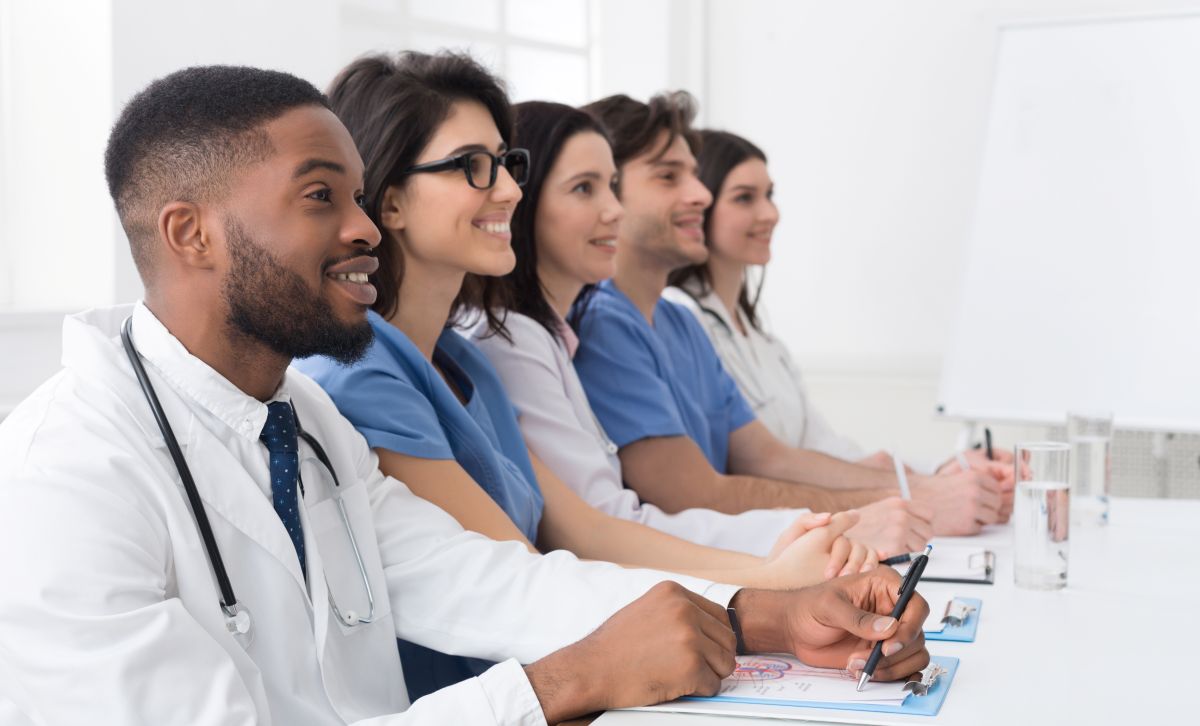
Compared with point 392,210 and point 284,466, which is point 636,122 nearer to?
point 392,210

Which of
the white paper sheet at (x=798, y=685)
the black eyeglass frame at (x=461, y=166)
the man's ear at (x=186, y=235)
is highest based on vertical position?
the black eyeglass frame at (x=461, y=166)

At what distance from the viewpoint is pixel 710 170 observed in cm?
322

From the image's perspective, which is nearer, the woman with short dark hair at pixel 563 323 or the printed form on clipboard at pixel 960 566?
the printed form on clipboard at pixel 960 566

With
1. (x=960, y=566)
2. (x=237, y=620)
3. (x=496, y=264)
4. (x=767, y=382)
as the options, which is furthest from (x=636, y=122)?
(x=237, y=620)

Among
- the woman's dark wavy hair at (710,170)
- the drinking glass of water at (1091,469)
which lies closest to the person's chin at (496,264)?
the drinking glass of water at (1091,469)

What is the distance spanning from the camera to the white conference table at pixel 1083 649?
3.67ft

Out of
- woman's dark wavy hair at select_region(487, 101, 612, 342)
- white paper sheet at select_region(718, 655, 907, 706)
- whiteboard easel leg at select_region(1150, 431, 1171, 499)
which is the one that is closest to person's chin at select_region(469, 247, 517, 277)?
woman's dark wavy hair at select_region(487, 101, 612, 342)

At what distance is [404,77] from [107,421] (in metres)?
0.85

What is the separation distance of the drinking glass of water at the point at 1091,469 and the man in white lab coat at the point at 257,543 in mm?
1081

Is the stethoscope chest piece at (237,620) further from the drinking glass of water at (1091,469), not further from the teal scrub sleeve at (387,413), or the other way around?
the drinking glass of water at (1091,469)

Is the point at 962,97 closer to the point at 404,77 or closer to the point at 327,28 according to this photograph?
the point at 327,28

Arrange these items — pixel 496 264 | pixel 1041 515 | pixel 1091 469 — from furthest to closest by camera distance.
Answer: pixel 1091 469 < pixel 496 264 < pixel 1041 515

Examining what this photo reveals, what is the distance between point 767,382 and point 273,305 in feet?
6.90

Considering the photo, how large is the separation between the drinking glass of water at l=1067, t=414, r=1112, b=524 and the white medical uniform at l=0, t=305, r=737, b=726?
1.09m
